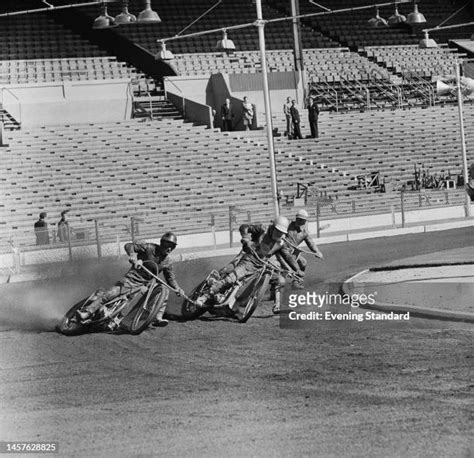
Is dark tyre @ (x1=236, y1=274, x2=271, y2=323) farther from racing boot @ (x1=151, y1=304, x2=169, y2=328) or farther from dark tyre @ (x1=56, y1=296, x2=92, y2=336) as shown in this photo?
dark tyre @ (x1=56, y1=296, x2=92, y2=336)

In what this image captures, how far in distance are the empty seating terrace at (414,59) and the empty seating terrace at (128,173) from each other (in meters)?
13.9

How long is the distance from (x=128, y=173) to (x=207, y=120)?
22.1ft

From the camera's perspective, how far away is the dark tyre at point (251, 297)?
1909cm

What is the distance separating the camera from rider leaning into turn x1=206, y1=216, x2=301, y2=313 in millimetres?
19391

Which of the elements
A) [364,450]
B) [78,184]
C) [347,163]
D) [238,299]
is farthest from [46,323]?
[347,163]

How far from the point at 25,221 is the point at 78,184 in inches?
137

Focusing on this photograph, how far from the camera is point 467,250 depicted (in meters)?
27.4

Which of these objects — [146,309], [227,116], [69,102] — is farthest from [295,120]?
[146,309]

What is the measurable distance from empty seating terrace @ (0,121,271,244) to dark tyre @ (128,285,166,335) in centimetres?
1598

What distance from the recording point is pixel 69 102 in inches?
1809

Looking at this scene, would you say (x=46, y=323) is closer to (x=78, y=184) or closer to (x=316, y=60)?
(x=78, y=184)

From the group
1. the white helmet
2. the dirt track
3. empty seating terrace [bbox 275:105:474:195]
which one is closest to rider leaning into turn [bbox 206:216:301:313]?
the white helmet

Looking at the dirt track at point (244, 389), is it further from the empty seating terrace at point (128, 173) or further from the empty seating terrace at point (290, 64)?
the empty seating terrace at point (290, 64)

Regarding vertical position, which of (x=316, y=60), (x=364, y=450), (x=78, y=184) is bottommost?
(x=364, y=450)
